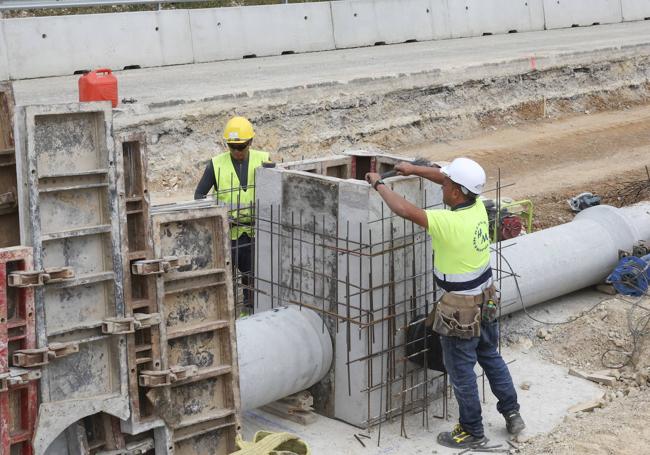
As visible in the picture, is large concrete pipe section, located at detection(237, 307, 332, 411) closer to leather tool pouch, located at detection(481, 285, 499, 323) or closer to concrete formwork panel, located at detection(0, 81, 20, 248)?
leather tool pouch, located at detection(481, 285, 499, 323)

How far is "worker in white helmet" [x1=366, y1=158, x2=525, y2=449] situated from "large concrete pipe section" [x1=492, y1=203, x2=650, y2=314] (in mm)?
2048

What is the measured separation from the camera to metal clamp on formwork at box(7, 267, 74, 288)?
5957 mm

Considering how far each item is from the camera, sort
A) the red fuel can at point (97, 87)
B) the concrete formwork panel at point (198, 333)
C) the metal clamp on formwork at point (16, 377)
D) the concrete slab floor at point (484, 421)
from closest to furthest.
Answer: the metal clamp on formwork at point (16, 377), the concrete formwork panel at point (198, 333), the concrete slab floor at point (484, 421), the red fuel can at point (97, 87)

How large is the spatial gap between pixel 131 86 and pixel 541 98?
8694mm

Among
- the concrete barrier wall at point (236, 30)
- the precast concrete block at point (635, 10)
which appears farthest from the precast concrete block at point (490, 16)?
the precast concrete block at point (635, 10)

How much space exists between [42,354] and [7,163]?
1.27m

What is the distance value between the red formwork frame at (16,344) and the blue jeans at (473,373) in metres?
3.03

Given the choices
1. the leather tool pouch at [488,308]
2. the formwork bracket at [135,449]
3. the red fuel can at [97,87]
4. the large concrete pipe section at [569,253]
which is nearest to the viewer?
the formwork bracket at [135,449]

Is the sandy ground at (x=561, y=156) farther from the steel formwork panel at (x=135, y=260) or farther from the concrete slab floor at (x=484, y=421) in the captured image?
the steel formwork panel at (x=135, y=260)

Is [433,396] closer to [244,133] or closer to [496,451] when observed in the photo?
[496,451]

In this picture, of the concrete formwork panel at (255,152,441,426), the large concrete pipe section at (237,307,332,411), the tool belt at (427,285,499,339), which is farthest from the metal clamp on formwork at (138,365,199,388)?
the tool belt at (427,285,499,339)

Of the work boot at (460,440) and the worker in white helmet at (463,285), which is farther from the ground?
the worker in white helmet at (463,285)

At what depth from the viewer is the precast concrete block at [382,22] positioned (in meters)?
22.7

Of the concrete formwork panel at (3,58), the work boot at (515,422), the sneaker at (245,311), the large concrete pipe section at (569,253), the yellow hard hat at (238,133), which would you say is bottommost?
the work boot at (515,422)
